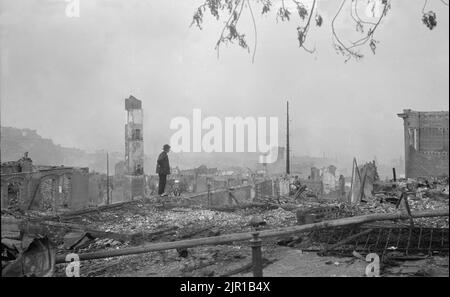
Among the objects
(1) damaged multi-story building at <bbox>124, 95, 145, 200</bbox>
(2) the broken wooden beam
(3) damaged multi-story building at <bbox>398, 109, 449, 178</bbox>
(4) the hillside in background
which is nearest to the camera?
(2) the broken wooden beam

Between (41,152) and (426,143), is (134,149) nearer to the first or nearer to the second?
(426,143)

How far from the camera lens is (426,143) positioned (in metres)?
26.2

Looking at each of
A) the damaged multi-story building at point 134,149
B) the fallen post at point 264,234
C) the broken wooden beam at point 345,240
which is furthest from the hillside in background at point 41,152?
the broken wooden beam at point 345,240

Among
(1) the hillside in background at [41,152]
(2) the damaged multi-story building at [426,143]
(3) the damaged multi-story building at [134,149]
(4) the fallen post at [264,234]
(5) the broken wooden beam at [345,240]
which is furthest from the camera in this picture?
(1) the hillside in background at [41,152]

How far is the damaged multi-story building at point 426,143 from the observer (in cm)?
2536

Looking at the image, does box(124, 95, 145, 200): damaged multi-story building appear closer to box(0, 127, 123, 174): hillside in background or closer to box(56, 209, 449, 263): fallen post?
box(56, 209, 449, 263): fallen post

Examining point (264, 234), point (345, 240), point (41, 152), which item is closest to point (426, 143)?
point (345, 240)

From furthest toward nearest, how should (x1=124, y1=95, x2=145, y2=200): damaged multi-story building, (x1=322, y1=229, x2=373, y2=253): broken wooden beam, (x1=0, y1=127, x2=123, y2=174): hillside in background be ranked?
(x1=0, y1=127, x2=123, y2=174): hillside in background
(x1=124, y1=95, x2=145, y2=200): damaged multi-story building
(x1=322, y1=229, x2=373, y2=253): broken wooden beam

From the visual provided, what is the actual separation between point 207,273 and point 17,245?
8.34 feet

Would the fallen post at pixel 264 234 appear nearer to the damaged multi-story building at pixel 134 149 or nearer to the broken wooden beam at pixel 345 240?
the broken wooden beam at pixel 345 240

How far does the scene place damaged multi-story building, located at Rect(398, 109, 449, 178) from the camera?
83.2 ft

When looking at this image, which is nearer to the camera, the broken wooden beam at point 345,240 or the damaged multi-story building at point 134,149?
the broken wooden beam at point 345,240

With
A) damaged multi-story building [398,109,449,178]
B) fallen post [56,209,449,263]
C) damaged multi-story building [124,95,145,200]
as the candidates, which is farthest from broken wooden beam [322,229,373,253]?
damaged multi-story building [398,109,449,178]
